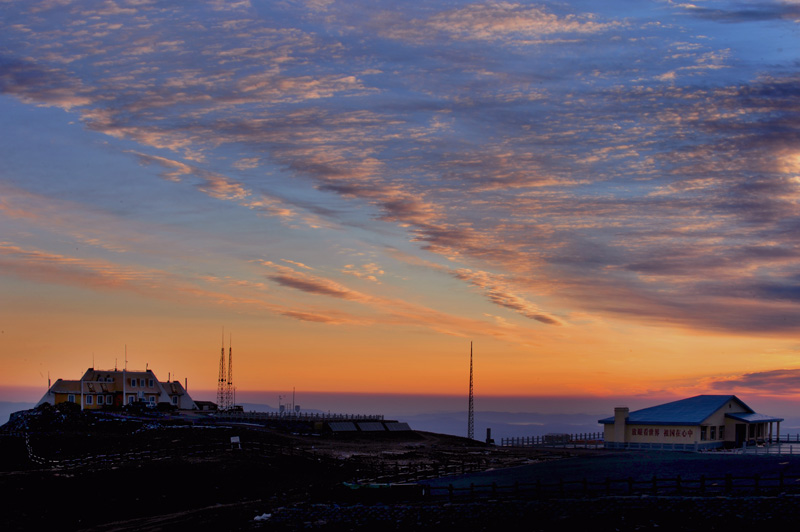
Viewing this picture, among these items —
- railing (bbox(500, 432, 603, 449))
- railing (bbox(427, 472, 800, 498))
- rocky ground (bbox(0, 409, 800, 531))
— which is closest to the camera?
rocky ground (bbox(0, 409, 800, 531))

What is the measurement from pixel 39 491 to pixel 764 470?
50933 millimetres

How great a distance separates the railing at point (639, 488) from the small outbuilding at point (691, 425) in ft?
94.8

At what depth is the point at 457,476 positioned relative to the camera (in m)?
65.9

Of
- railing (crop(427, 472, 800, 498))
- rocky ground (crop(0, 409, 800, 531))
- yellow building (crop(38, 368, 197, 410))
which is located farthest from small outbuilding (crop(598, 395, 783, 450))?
yellow building (crop(38, 368, 197, 410))

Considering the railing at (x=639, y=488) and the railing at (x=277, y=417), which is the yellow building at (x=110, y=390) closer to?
the railing at (x=277, y=417)

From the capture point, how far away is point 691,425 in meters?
83.2

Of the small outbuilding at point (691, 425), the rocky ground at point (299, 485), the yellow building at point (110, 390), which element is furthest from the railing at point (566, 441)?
the yellow building at point (110, 390)

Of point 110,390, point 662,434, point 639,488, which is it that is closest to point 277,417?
point 110,390

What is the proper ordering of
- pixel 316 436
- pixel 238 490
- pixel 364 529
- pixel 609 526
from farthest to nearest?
pixel 316 436 < pixel 238 490 < pixel 364 529 < pixel 609 526

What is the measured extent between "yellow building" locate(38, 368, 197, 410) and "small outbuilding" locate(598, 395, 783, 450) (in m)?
70.6

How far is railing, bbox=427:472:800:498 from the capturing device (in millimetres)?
49969

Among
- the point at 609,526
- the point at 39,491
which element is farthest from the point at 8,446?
the point at 609,526

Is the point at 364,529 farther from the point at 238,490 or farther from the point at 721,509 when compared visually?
the point at 721,509

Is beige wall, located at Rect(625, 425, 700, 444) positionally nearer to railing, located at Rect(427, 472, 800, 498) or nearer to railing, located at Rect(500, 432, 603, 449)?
railing, located at Rect(500, 432, 603, 449)
